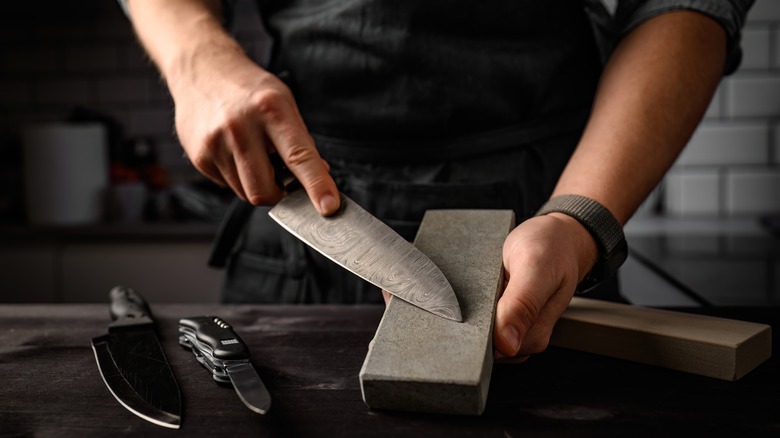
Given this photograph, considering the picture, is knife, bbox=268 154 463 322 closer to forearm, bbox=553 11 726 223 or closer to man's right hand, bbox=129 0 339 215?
man's right hand, bbox=129 0 339 215

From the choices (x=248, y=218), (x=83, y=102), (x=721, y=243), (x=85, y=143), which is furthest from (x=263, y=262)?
(x=83, y=102)

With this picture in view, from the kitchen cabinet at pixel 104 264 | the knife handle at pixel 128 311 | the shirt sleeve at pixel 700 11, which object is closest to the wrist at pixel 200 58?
the knife handle at pixel 128 311

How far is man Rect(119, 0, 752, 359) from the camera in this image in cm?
67

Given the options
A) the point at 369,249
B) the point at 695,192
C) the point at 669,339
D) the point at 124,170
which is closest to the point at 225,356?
the point at 369,249

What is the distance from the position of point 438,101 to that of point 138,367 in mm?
457

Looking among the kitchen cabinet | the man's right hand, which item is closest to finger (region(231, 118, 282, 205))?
the man's right hand

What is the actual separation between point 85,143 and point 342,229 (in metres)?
1.49

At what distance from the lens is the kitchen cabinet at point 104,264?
175 centimetres

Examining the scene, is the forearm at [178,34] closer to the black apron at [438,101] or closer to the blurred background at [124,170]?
the black apron at [438,101]

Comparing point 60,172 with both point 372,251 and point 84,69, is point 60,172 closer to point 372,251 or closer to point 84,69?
point 84,69

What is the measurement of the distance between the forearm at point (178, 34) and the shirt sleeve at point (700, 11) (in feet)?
1.47

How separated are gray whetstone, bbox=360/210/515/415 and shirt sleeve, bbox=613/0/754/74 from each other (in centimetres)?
34

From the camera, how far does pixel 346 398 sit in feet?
1.64

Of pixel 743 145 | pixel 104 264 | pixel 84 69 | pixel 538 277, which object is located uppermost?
pixel 538 277
